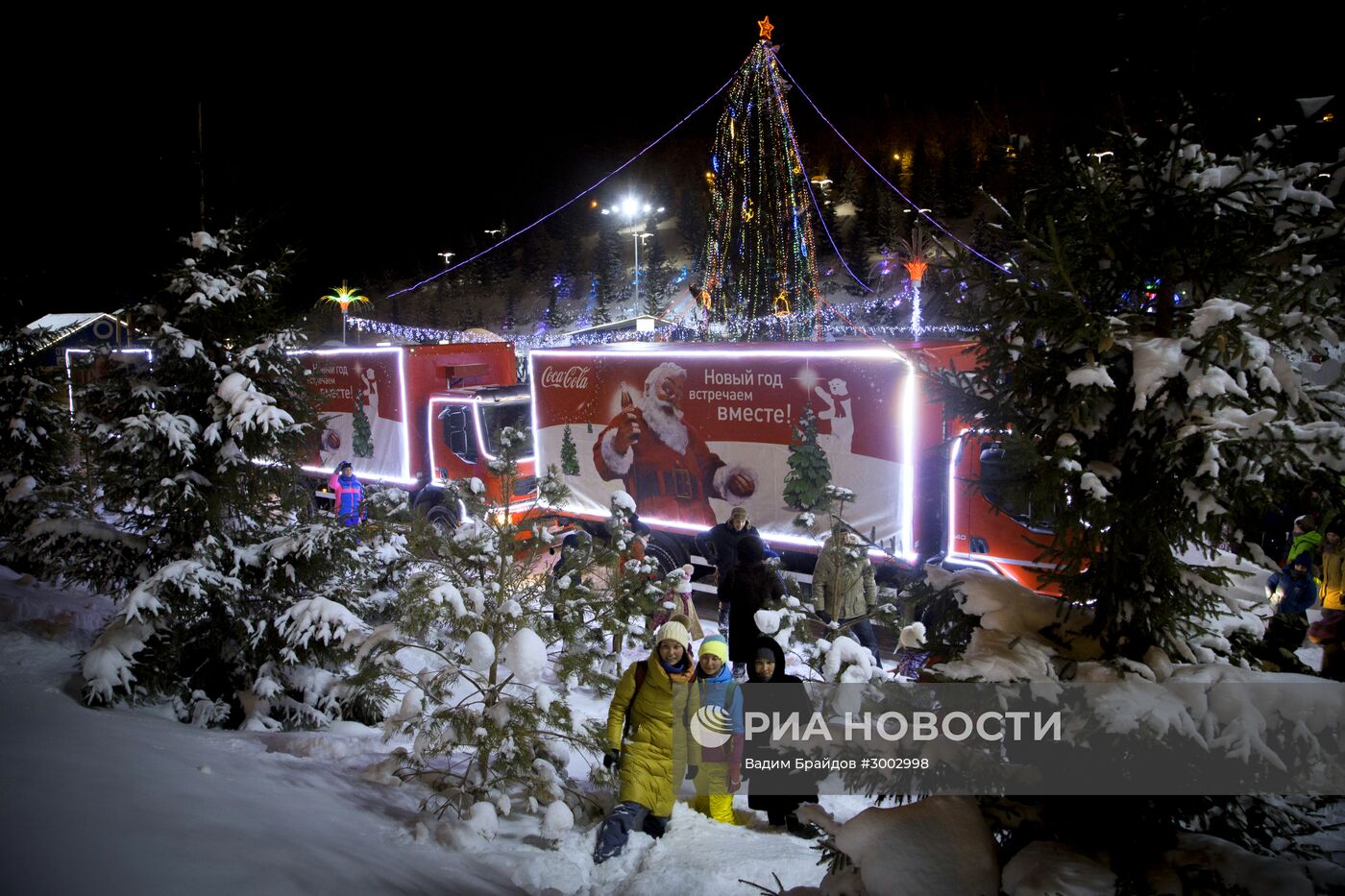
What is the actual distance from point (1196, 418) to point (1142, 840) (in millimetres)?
1393

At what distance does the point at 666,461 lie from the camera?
10273 mm

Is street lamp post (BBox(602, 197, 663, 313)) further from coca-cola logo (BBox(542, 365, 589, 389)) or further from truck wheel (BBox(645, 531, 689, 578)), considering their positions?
truck wheel (BBox(645, 531, 689, 578))

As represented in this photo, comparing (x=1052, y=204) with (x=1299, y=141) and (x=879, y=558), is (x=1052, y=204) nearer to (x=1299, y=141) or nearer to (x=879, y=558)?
(x=1299, y=141)

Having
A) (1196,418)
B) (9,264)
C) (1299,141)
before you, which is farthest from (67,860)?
(9,264)

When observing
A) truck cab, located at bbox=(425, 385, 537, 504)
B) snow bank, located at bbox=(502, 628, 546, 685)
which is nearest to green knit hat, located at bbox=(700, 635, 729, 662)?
snow bank, located at bbox=(502, 628, 546, 685)

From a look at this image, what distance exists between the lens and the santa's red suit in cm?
988

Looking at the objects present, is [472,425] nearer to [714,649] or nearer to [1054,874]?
[714,649]

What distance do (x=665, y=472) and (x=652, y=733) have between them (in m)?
5.84

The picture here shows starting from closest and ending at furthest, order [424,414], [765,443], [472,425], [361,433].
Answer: [765,443] → [472,425] → [424,414] → [361,433]

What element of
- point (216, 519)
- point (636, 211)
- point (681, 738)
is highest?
point (636, 211)

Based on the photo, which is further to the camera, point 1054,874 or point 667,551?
point 667,551

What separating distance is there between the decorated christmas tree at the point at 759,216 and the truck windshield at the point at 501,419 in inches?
252

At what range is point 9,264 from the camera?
10.5 metres

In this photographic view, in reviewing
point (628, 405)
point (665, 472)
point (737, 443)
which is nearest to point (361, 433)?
point (628, 405)
